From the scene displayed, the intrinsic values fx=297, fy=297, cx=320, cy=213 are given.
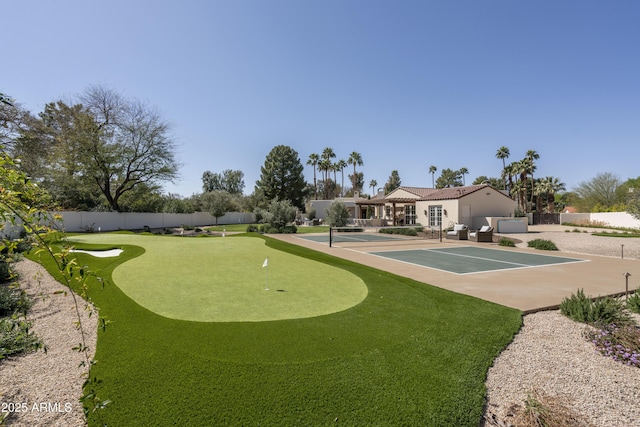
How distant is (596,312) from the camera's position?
6.12 meters

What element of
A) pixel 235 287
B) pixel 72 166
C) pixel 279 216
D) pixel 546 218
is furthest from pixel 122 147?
pixel 546 218

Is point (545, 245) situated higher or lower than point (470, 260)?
higher

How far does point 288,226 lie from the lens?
30.1 m

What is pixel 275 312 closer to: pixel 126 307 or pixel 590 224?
pixel 126 307

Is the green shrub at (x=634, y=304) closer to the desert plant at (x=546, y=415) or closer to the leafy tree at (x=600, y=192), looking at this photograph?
the desert plant at (x=546, y=415)

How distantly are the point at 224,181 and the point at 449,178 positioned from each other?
65.6 m

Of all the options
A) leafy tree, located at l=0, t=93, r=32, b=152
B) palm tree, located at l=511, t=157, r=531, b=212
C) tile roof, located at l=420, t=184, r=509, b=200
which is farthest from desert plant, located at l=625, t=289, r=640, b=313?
palm tree, located at l=511, t=157, r=531, b=212

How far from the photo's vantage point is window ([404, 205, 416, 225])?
37.2m

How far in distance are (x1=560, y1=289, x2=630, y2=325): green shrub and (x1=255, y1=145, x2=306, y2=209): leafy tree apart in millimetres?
53012

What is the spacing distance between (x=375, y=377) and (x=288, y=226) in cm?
2654

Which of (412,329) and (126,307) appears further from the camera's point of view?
(126,307)

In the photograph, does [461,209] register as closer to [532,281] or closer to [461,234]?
[461,234]

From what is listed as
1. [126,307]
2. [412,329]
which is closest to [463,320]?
[412,329]

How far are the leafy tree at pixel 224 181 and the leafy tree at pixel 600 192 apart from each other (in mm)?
82460
